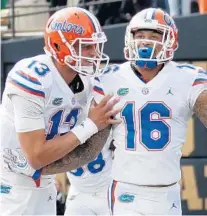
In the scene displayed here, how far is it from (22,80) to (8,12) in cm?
457

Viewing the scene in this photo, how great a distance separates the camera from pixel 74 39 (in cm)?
412

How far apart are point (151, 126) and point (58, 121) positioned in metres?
0.51

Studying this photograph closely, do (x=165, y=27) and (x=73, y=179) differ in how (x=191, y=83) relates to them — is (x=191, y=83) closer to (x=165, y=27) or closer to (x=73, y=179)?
(x=165, y=27)

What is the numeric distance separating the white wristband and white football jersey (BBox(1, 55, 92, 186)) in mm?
186

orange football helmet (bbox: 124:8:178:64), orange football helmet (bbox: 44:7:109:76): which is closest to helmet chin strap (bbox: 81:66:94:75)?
orange football helmet (bbox: 44:7:109:76)

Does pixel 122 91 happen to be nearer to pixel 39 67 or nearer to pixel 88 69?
pixel 88 69

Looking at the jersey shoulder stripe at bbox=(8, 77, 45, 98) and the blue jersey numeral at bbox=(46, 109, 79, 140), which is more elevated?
the jersey shoulder stripe at bbox=(8, 77, 45, 98)

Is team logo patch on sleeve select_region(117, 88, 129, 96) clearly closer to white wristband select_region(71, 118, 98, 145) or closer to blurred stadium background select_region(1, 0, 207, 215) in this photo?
white wristband select_region(71, 118, 98, 145)

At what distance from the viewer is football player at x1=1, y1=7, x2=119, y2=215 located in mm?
3988

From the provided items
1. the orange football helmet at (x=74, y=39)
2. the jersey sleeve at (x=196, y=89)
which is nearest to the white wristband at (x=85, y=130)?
the orange football helmet at (x=74, y=39)

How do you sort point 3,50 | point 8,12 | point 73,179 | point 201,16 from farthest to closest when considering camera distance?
point 8,12, point 3,50, point 201,16, point 73,179

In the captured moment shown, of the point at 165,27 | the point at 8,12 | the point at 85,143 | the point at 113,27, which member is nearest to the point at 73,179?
the point at 85,143

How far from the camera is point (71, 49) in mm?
4125

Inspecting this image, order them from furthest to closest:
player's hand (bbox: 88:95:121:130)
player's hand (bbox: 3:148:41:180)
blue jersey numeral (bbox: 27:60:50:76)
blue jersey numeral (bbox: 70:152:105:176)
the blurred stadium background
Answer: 1. the blurred stadium background
2. blue jersey numeral (bbox: 70:152:105:176)
3. player's hand (bbox: 3:148:41:180)
4. blue jersey numeral (bbox: 27:60:50:76)
5. player's hand (bbox: 88:95:121:130)
